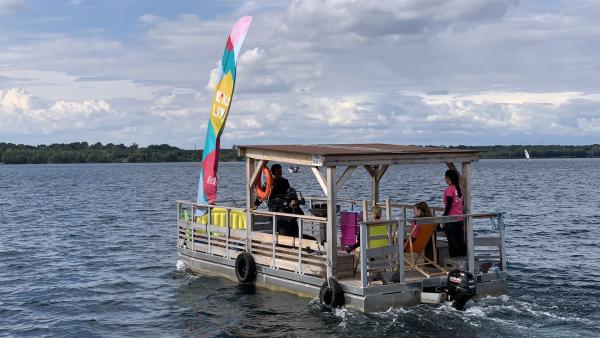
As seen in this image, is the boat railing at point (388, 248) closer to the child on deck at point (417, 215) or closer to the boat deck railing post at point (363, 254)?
the boat deck railing post at point (363, 254)

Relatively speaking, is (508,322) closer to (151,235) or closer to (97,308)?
(97,308)

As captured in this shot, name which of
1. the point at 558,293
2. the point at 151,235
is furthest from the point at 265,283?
the point at 151,235

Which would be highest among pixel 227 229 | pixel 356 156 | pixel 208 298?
pixel 356 156

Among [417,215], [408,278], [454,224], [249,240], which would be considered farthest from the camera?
[249,240]

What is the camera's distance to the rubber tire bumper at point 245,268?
1722 centimetres

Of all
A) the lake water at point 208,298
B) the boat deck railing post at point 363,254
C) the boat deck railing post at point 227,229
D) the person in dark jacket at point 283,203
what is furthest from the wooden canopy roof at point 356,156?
the lake water at point 208,298

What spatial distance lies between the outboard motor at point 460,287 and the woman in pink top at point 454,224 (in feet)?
4.09

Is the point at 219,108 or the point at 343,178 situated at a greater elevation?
the point at 219,108

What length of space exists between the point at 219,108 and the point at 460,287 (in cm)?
816

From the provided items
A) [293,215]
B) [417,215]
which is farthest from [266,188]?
[417,215]

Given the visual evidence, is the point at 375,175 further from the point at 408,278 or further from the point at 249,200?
the point at 408,278

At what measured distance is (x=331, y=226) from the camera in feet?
49.4

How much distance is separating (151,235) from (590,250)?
54.5ft

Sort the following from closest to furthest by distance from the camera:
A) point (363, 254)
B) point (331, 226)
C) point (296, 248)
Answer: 1. point (363, 254)
2. point (331, 226)
3. point (296, 248)
